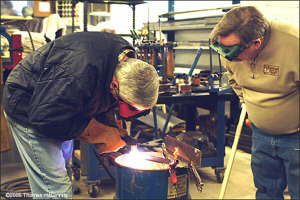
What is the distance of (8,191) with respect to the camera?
2.77 metres

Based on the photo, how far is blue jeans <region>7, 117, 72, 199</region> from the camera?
1.69 metres

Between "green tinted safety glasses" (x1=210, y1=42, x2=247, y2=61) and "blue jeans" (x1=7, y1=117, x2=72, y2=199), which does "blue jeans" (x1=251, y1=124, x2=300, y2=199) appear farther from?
"blue jeans" (x1=7, y1=117, x2=72, y2=199)

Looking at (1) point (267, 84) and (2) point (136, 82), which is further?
(1) point (267, 84)

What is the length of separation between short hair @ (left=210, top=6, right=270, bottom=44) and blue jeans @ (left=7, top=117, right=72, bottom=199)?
0.85 metres

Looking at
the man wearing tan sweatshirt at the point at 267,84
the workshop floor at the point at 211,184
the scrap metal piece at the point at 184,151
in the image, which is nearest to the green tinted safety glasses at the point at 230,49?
the man wearing tan sweatshirt at the point at 267,84

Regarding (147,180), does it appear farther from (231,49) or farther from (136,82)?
(231,49)

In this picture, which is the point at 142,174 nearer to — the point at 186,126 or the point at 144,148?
the point at 144,148

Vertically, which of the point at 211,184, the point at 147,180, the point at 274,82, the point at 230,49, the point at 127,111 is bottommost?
the point at 211,184

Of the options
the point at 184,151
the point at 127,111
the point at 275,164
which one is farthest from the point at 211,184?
the point at 127,111

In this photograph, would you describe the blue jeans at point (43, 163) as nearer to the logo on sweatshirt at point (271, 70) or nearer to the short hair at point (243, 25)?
the short hair at point (243, 25)

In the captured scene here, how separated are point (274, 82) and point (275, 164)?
17.8 inches

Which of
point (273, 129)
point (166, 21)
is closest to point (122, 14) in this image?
point (166, 21)

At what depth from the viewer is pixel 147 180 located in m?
1.85

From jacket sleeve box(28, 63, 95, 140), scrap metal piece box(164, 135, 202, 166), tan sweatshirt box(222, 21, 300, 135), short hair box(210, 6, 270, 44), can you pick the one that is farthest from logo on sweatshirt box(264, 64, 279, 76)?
jacket sleeve box(28, 63, 95, 140)
